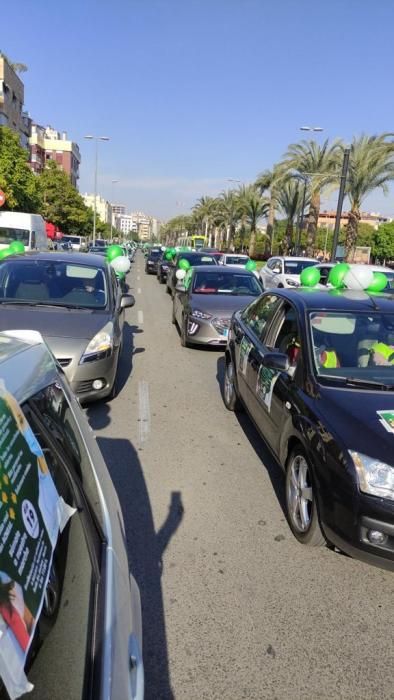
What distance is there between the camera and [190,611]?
9.25ft

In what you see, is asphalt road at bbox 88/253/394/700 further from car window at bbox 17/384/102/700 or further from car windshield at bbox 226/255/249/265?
car windshield at bbox 226/255/249/265

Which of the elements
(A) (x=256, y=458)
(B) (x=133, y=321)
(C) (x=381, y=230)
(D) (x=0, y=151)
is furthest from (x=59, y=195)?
(C) (x=381, y=230)

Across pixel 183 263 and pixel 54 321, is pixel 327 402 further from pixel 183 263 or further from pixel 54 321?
pixel 183 263

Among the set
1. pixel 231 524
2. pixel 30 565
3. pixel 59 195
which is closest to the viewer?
pixel 30 565

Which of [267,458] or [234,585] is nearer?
[234,585]

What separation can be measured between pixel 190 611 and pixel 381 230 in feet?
345

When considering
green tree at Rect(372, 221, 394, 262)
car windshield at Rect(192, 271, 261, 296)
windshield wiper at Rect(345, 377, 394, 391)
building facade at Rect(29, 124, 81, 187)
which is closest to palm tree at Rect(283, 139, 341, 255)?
car windshield at Rect(192, 271, 261, 296)

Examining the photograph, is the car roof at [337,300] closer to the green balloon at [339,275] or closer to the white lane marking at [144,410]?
the white lane marking at [144,410]

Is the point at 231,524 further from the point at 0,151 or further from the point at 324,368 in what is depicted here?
the point at 0,151

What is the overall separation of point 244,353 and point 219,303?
4.12 m

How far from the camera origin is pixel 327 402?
336cm

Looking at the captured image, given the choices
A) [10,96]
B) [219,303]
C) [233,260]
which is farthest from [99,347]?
[10,96]

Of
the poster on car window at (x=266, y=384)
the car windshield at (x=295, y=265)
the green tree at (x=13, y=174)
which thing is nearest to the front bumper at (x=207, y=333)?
the poster on car window at (x=266, y=384)

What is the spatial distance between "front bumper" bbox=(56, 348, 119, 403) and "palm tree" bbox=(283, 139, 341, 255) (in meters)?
25.5
